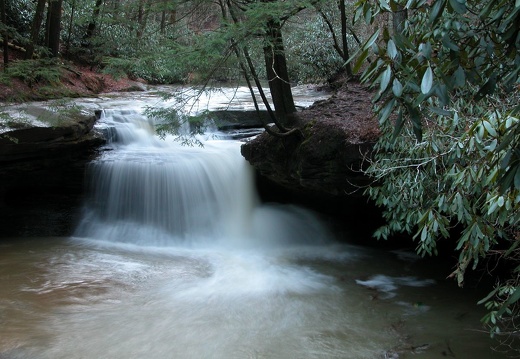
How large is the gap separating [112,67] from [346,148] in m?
3.61

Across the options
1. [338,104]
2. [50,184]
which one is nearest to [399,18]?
[338,104]

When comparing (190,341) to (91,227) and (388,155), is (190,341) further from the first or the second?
(91,227)

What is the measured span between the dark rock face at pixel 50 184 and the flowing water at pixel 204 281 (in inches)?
12.7

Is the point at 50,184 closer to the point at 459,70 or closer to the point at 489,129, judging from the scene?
the point at 489,129

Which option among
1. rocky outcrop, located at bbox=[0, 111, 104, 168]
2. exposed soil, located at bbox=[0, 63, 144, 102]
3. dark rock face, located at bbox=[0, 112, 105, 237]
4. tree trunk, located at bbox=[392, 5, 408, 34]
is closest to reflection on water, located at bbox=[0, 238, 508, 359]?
dark rock face, located at bbox=[0, 112, 105, 237]

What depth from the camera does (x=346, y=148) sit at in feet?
20.8

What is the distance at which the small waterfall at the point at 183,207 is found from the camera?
26.3 feet

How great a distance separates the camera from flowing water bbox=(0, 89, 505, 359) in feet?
14.4

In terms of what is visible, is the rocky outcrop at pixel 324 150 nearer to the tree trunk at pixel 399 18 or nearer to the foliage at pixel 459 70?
the tree trunk at pixel 399 18

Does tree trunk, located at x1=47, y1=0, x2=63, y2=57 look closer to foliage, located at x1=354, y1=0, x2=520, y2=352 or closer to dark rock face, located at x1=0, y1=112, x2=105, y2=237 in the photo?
dark rock face, located at x1=0, y1=112, x2=105, y2=237

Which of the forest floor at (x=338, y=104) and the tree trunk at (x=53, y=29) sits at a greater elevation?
the tree trunk at (x=53, y=29)

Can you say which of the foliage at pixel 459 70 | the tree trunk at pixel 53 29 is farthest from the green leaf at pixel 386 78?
the tree trunk at pixel 53 29

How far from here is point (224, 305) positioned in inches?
210

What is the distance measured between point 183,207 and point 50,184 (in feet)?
8.43
